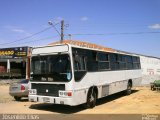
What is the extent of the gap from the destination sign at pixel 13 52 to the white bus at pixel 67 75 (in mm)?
33880

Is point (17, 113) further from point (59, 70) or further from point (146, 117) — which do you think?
point (146, 117)

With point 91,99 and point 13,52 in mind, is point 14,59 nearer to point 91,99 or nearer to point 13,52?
point 13,52

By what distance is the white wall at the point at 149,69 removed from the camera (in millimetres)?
31944

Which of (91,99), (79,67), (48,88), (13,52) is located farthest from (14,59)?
(79,67)

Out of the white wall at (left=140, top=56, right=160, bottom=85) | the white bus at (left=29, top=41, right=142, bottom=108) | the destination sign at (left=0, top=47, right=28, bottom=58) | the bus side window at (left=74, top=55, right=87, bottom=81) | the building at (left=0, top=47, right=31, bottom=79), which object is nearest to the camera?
the white bus at (left=29, top=41, right=142, bottom=108)

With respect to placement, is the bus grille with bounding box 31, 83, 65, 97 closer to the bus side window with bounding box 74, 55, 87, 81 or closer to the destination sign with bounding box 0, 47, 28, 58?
the bus side window with bounding box 74, 55, 87, 81

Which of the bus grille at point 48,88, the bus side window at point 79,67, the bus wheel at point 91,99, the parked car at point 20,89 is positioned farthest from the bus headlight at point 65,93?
the parked car at point 20,89

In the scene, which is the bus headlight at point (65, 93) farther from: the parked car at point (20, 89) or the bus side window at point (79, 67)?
the parked car at point (20, 89)

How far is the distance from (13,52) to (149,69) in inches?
1032

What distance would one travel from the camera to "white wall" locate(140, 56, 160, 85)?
3194cm

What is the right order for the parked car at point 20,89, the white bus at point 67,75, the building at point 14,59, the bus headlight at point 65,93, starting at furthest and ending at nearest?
the building at point 14,59 < the parked car at point 20,89 < the white bus at point 67,75 < the bus headlight at point 65,93

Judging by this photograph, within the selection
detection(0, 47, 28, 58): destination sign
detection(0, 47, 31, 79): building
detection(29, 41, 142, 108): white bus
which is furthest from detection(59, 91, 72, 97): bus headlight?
detection(0, 47, 28, 58): destination sign

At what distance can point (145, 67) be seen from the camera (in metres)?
32.7

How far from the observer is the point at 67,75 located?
12.3 m
